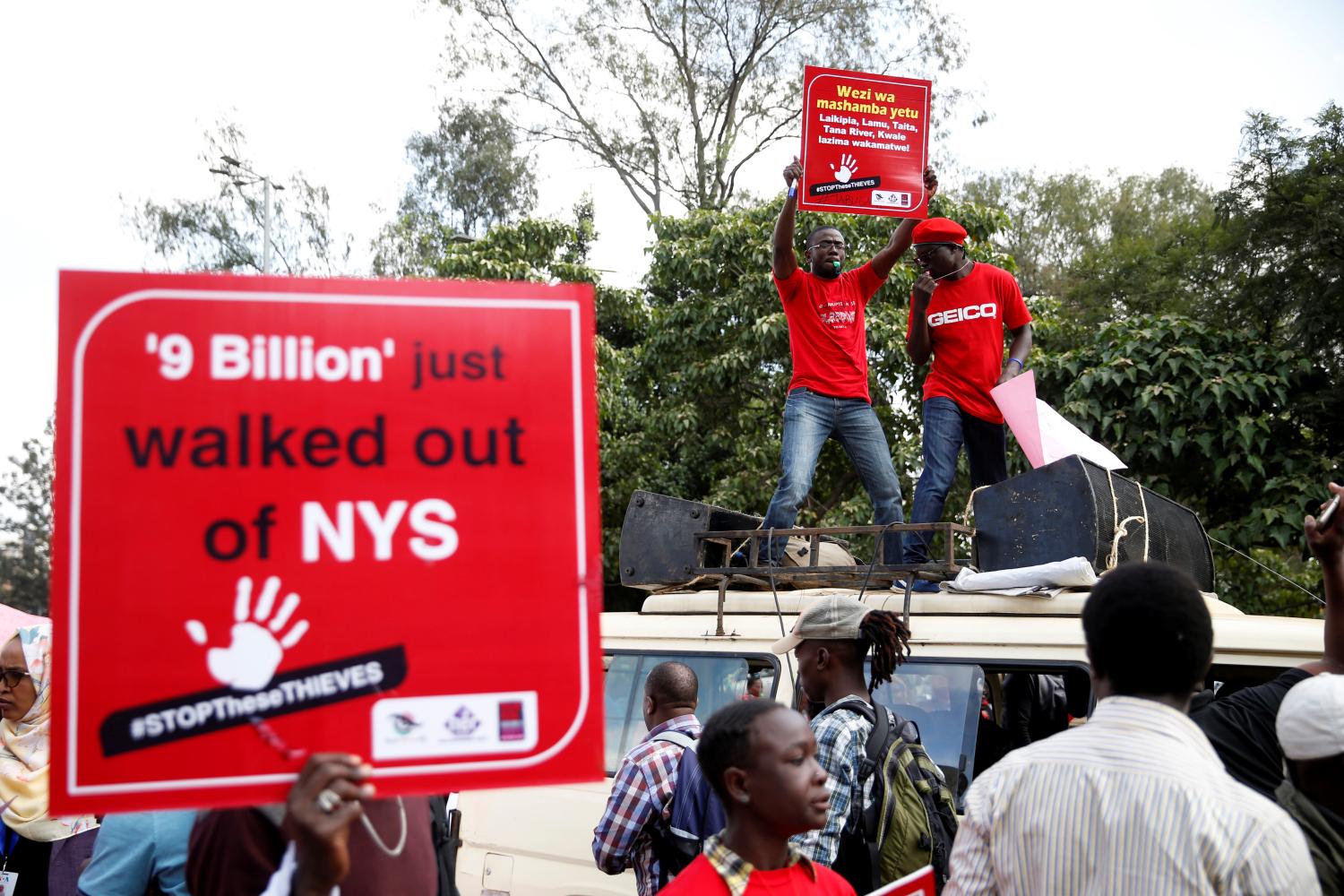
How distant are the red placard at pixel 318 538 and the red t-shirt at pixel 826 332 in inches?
157

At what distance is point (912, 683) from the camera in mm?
4320

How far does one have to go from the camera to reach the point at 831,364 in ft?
19.7

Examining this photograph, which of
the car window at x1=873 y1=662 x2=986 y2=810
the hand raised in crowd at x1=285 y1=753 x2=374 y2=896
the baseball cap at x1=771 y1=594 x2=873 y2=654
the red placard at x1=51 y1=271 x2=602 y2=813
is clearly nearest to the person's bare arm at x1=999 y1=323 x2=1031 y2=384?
the car window at x1=873 y1=662 x2=986 y2=810

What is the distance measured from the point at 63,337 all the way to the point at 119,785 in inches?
26.4

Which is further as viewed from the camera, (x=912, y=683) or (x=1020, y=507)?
(x=1020, y=507)

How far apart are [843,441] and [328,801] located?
4.55 meters

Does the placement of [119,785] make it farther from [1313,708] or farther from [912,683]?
[912,683]

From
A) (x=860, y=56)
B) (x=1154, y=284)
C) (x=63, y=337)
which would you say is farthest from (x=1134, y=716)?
(x=860, y=56)

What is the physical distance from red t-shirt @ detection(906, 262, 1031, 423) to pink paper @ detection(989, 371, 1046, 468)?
52 centimetres

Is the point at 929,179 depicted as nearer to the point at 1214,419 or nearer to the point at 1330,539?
the point at 1330,539

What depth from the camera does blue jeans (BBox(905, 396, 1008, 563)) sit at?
5805 mm

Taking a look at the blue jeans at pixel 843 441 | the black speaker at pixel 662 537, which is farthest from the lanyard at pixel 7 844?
the blue jeans at pixel 843 441

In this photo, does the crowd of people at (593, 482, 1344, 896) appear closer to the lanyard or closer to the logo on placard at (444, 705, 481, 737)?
the logo on placard at (444, 705, 481, 737)

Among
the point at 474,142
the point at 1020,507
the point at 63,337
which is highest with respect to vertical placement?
the point at 474,142
